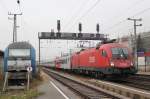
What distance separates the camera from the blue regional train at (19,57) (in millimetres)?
29719

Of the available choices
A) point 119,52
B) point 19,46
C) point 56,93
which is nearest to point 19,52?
point 19,46

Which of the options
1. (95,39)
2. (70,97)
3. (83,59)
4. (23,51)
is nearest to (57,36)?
(95,39)

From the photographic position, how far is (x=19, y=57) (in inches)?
1185

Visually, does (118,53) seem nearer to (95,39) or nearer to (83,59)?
(83,59)

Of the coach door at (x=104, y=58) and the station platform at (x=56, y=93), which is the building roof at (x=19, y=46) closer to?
the coach door at (x=104, y=58)

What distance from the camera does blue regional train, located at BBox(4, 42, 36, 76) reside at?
29.7 m

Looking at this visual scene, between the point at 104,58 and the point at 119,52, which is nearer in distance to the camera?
the point at 119,52

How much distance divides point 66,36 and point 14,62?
43.9 m

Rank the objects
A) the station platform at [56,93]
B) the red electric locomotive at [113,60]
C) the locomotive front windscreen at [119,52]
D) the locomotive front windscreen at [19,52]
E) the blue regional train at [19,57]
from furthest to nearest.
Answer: the locomotive front windscreen at [19,52] → the blue regional train at [19,57] → the locomotive front windscreen at [119,52] → the red electric locomotive at [113,60] → the station platform at [56,93]

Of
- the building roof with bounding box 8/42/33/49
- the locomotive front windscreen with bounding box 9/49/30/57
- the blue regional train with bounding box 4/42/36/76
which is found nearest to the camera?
the blue regional train with bounding box 4/42/36/76

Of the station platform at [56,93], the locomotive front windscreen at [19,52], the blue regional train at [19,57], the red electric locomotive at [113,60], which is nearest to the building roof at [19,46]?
the blue regional train at [19,57]

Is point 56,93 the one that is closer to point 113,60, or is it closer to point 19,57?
point 113,60

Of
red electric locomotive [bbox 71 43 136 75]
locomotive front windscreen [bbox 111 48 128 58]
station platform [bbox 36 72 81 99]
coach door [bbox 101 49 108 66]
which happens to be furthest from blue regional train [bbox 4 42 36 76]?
locomotive front windscreen [bbox 111 48 128 58]

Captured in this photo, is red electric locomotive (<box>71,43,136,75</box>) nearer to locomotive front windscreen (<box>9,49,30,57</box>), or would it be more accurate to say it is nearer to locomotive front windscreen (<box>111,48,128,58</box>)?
locomotive front windscreen (<box>111,48,128,58</box>)
